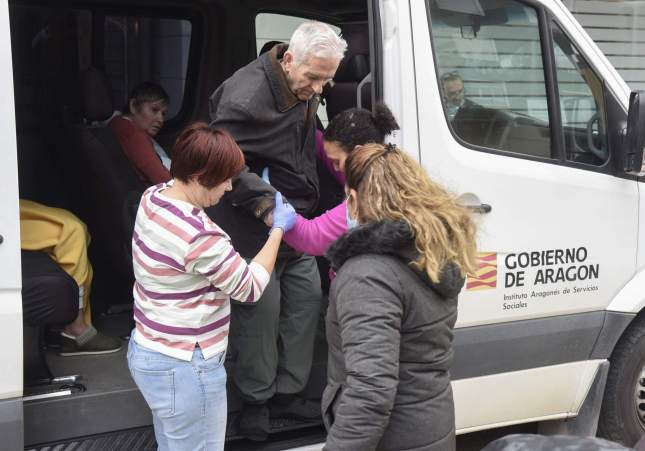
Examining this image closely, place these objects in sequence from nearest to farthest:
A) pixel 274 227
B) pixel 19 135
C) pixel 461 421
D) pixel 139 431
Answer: pixel 274 227
pixel 139 431
pixel 461 421
pixel 19 135

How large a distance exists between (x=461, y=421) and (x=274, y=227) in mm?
1208

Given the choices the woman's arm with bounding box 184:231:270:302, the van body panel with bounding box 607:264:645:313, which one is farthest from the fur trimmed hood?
the van body panel with bounding box 607:264:645:313

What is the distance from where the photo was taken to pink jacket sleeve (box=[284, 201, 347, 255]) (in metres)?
3.11

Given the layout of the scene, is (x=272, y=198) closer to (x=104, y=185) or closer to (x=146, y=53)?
(x=104, y=185)

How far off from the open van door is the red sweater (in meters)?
1.94

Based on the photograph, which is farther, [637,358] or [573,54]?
[637,358]

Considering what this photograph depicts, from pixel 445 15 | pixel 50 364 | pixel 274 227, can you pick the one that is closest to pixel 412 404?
pixel 274 227

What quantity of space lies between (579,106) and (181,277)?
1959mm

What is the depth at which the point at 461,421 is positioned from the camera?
358 cm

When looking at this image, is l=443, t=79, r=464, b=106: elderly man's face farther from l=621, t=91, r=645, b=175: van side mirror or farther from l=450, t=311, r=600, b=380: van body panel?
l=450, t=311, r=600, b=380: van body panel

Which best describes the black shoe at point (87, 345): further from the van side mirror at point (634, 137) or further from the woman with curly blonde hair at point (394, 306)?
the van side mirror at point (634, 137)

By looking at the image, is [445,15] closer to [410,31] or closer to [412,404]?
[410,31]

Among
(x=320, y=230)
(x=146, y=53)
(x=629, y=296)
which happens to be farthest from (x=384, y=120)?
(x=146, y=53)

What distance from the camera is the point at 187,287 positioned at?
265 centimetres
